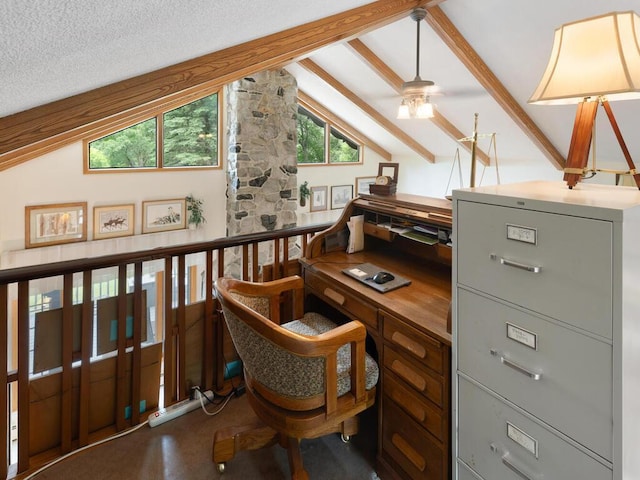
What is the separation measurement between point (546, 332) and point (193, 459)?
61.4 inches

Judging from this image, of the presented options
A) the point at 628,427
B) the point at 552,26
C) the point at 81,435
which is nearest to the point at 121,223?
the point at 81,435

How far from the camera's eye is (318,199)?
7.38 metres

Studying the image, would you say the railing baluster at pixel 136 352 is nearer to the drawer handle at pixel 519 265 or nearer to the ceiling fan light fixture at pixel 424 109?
the drawer handle at pixel 519 265

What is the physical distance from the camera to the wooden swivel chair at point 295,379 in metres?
1.46

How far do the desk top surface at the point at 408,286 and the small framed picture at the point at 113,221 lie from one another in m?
3.89

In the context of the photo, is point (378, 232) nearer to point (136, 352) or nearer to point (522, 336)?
point (522, 336)

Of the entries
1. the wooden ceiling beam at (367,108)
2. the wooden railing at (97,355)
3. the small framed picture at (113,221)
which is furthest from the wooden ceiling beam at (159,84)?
the small framed picture at (113,221)

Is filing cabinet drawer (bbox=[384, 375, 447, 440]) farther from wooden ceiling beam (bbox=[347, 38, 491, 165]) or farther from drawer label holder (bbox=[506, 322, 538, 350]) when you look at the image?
wooden ceiling beam (bbox=[347, 38, 491, 165])

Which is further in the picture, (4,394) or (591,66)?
(4,394)

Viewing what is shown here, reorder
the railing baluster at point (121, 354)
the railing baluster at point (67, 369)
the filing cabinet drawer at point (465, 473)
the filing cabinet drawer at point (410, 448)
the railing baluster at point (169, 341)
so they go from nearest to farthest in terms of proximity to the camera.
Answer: the filing cabinet drawer at point (465, 473) < the filing cabinet drawer at point (410, 448) < the railing baluster at point (67, 369) < the railing baluster at point (121, 354) < the railing baluster at point (169, 341)

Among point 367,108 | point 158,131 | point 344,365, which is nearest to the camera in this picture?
point 344,365

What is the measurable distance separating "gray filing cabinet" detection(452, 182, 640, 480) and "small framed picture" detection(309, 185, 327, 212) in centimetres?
597

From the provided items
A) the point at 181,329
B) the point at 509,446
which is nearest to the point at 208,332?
the point at 181,329

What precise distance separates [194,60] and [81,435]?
1795mm
